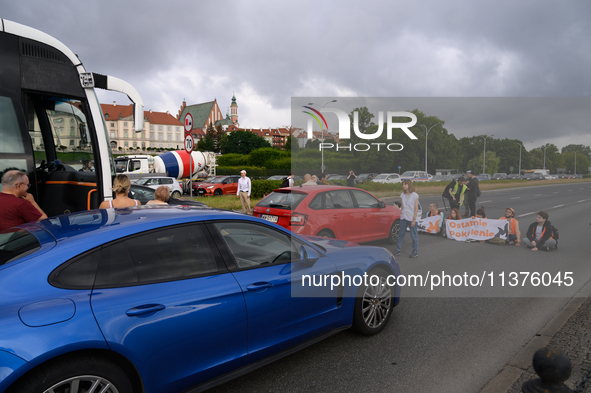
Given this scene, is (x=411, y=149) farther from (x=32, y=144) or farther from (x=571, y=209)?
(x=32, y=144)

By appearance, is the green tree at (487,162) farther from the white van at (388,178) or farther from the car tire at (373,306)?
the car tire at (373,306)

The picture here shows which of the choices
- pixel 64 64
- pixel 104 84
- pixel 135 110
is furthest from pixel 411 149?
pixel 64 64

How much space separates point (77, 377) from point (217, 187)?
23.9 metres

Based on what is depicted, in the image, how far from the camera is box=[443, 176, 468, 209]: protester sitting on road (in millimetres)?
8172

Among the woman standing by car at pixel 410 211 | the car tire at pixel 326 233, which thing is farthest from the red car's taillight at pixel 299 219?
the woman standing by car at pixel 410 211

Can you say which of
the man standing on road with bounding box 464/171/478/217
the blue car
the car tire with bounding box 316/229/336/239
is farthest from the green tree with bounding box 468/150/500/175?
the blue car

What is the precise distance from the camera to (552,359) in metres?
1.62

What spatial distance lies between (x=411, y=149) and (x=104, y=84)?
5.27 meters

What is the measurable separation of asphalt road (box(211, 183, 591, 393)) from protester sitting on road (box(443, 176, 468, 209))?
1465 millimetres

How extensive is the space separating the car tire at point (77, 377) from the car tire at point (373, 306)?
2.23m

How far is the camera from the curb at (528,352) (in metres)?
3.07

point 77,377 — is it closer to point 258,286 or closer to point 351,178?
point 258,286

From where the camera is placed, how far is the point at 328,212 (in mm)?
7500

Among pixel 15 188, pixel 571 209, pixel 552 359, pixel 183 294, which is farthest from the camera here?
pixel 571 209
